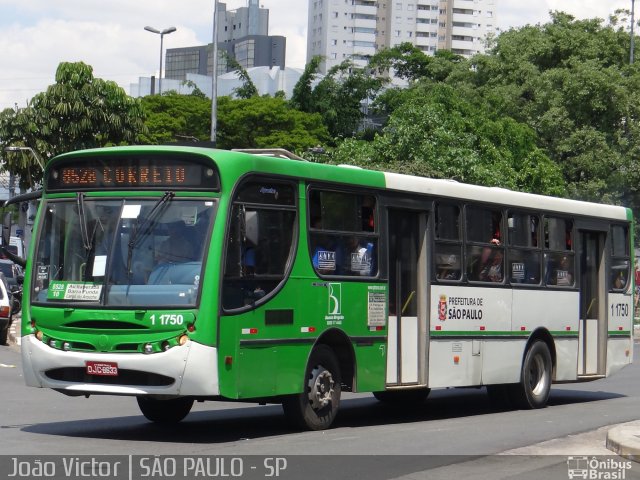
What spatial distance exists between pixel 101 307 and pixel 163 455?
5.95ft

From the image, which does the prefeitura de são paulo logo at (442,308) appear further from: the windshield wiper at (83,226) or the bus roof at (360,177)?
the windshield wiper at (83,226)

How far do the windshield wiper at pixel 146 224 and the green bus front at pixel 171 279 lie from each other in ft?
0.04

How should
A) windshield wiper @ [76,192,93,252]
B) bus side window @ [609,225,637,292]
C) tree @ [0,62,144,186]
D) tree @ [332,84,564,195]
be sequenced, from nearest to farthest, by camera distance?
windshield wiper @ [76,192,93,252]
bus side window @ [609,225,637,292]
tree @ [332,84,564,195]
tree @ [0,62,144,186]

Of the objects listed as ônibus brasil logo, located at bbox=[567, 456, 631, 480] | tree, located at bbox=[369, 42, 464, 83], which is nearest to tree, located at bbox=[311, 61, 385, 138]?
tree, located at bbox=[369, 42, 464, 83]

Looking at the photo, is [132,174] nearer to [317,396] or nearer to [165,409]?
[165,409]

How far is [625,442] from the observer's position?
1139cm

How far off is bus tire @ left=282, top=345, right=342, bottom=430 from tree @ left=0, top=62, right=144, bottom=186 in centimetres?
3215

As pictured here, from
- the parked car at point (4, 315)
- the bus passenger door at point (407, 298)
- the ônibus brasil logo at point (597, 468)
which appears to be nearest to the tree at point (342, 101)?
the parked car at point (4, 315)

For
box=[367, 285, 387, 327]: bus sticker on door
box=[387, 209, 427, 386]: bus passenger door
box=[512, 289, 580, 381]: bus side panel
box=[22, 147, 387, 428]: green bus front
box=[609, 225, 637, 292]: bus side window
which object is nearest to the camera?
box=[22, 147, 387, 428]: green bus front

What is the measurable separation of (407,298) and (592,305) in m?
5.18

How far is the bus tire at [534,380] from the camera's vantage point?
17.0 metres

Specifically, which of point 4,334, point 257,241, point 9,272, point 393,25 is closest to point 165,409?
point 257,241

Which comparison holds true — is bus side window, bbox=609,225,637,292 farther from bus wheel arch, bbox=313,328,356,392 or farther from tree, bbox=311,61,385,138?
tree, bbox=311,61,385,138

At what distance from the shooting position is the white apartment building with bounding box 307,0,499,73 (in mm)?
170750
